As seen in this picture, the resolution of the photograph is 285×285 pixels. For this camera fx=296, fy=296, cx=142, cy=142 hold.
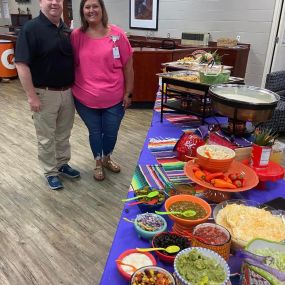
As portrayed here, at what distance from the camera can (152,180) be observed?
1.35 m

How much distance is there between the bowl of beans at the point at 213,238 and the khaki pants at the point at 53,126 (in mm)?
1578

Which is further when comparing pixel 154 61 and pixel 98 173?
pixel 154 61

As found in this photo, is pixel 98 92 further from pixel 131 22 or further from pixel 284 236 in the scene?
pixel 131 22

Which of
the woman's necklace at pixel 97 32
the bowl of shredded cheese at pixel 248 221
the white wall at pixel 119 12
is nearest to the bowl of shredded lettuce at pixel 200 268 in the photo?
the bowl of shredded cheese at pixel 248 221

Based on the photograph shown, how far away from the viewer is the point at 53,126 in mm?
2285

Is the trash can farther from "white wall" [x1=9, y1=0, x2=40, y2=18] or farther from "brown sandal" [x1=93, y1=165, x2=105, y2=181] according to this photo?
"brown sandal" [x1=93, y1=165, x2=105, y2=181]

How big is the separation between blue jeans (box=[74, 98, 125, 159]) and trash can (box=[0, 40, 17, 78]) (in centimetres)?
478

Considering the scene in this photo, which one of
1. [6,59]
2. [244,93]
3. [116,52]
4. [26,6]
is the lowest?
[6,59]

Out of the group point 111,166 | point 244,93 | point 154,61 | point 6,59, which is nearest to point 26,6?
point 6,59

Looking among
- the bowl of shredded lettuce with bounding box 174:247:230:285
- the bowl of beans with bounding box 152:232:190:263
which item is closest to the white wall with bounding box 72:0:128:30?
the bowl of beans with bounding box 152:232:190:263

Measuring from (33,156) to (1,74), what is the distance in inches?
163

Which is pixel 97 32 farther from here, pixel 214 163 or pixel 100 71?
pixel 214 163

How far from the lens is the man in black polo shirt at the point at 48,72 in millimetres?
1932

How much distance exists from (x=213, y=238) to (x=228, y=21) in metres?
5.05
